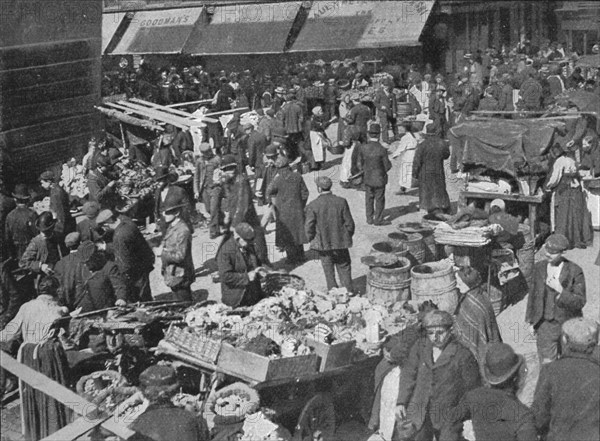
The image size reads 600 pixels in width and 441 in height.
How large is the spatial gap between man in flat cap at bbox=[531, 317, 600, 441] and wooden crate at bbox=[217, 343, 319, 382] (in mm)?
2160

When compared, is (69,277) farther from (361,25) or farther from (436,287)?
(361,25)

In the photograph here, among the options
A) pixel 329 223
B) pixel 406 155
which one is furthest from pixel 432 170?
pixel 329 223

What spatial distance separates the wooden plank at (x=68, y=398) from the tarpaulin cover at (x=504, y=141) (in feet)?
27.5

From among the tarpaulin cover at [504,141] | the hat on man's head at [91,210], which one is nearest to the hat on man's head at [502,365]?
the hat on man's head at [91,210]

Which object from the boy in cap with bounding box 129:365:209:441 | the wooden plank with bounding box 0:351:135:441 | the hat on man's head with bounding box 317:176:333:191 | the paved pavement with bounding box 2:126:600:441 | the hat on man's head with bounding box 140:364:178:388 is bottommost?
the paved pavement with bounding box 2:126:600:441

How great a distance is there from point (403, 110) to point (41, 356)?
15.2 meters

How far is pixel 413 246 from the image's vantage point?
1105cm

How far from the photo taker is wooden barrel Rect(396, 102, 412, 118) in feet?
69.7

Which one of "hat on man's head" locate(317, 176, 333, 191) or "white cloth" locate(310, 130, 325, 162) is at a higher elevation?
"hat on man's head" locate(317, 176, 333, 191)

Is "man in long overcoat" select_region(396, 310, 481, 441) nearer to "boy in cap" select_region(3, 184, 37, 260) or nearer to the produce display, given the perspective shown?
the produce display

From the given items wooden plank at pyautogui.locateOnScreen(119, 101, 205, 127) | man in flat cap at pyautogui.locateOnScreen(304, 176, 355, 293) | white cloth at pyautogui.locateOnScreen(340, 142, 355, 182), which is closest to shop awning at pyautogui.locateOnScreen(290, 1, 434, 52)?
wooden plank at pyautogui.locateOnScreen(119, 101, 205, 127)

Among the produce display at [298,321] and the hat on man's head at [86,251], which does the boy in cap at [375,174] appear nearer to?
the produce display at [298,321]

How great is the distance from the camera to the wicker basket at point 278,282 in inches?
367

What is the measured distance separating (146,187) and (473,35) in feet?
65.0
